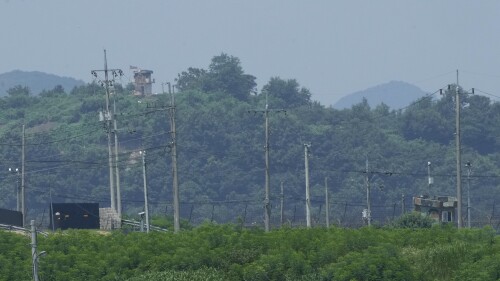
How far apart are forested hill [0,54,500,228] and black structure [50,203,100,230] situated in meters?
49.8

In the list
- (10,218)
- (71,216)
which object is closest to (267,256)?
(71,216)

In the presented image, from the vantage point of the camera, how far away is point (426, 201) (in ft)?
308

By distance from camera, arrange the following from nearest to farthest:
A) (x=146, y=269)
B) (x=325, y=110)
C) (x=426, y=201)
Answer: (x=146, y=269), (x=426, y=201), (x=325, y=110)

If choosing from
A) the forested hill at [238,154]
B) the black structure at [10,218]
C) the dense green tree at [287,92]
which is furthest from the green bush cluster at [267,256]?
the dense green tree at [287,92]

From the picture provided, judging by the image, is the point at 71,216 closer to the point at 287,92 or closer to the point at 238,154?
the point at 238,154

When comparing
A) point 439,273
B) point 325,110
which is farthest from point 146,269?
point 325,110

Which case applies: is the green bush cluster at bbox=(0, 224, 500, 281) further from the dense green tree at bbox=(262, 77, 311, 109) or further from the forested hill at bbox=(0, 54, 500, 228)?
the dense green tree at bbox=(262, 77, 311, 109)

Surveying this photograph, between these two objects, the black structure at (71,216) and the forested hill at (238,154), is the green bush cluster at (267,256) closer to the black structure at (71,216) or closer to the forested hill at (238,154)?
the black structure at (71,216)

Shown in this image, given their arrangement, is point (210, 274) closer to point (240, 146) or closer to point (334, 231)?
point (334, 231)

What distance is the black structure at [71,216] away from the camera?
282 feet

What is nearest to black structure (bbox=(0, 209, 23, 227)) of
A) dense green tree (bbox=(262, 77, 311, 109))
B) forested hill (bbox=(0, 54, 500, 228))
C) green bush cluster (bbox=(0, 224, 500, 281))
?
green bush cluster (bbox=(0, 224, 500, 281))

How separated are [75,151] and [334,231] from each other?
8683 cm

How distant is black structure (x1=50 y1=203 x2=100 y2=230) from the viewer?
8581 centimetres

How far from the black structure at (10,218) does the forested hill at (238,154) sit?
49.7 meters
